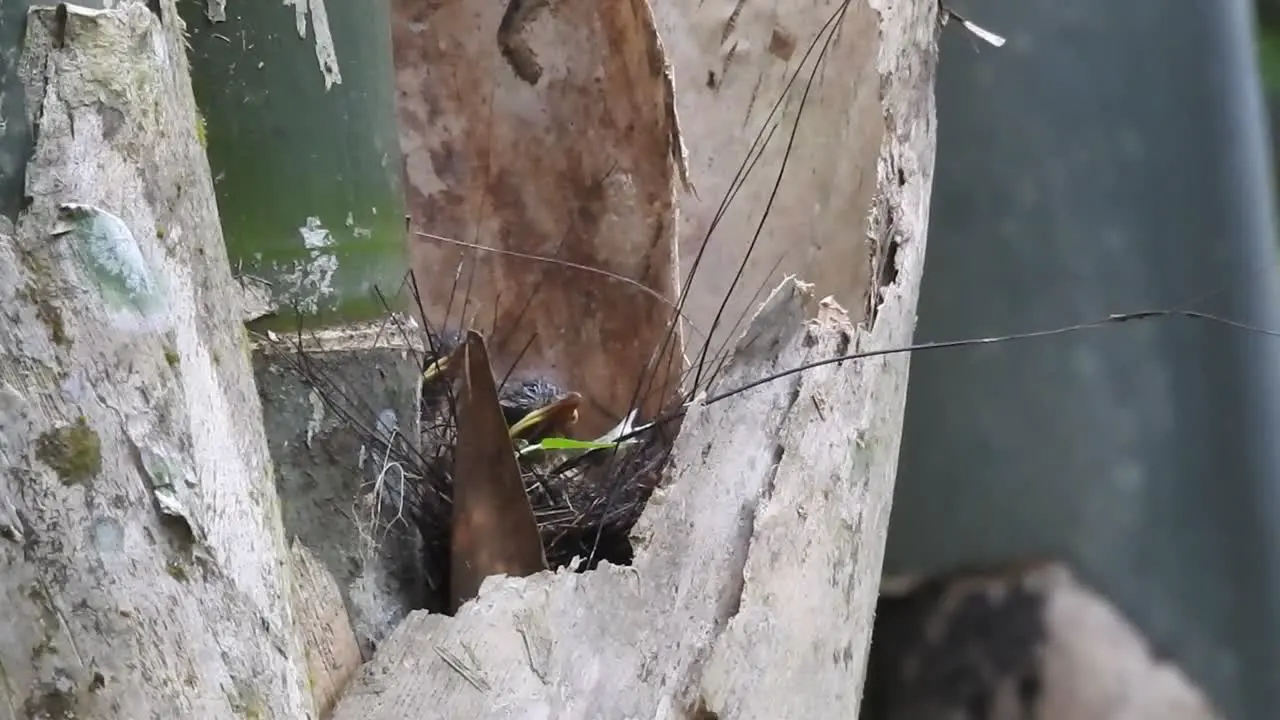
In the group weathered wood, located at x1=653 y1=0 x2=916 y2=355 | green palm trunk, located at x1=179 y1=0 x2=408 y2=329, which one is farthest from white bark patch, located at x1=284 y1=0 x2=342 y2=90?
weathered wood, located at x1=653 y1=0 x2=916 y2=355

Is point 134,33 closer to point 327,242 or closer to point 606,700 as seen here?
point 327,242

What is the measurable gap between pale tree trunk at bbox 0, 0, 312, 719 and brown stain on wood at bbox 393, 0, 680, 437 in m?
0.49

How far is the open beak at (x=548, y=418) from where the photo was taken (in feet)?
2.45

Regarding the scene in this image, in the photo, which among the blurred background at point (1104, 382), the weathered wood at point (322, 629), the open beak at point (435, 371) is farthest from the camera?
the blurred background at point (1104, 382)

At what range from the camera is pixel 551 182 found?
98 centimetres

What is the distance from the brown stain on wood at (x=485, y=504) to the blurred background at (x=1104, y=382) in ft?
1.77

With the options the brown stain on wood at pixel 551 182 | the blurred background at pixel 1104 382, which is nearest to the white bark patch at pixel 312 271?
the brown stain on wood at pixel 551 182

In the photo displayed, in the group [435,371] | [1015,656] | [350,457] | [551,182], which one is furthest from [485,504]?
[1015,656]

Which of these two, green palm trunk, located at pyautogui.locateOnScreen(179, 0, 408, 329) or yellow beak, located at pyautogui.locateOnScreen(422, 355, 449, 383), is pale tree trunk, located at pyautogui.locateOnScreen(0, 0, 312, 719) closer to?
green palm trunk, located at pyautogui.locateOnScreen(179, 0, 408, 329)

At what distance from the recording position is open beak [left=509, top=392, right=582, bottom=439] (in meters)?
0.75

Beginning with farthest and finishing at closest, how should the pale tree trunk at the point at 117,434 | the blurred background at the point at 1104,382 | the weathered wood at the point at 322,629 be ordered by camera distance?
the blurred background at the point at 1104,382
the weathered wood at the point at 322,629
the pale tree trunk at the point at 117,434

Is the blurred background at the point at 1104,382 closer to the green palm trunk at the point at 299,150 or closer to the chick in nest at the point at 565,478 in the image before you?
the chick in nest at the point at 565,478

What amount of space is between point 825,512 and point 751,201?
48 centimetres

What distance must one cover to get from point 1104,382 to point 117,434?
817 mm
